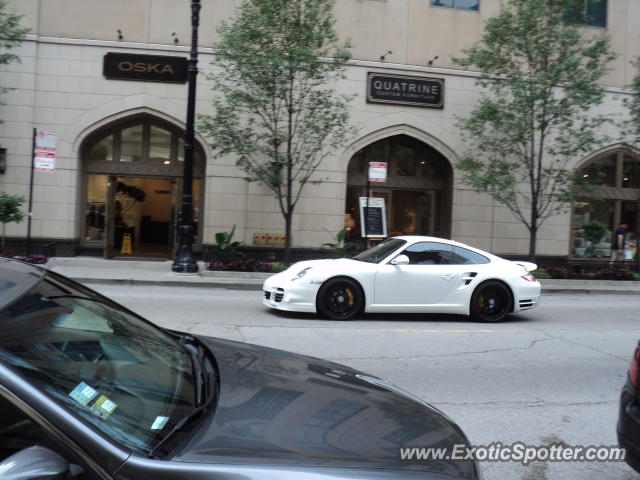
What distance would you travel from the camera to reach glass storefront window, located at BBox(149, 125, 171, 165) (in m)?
19.6

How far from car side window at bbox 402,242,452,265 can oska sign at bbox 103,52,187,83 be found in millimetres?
11636

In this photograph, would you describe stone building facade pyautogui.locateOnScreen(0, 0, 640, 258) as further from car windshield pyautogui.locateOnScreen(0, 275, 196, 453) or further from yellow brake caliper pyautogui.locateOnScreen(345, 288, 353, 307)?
car windshield pyautogui.locateOnScreen(0, 275, 196, 453)

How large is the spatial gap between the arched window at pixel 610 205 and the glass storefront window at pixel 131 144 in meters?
15.5

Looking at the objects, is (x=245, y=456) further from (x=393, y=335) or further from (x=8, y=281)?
(x=393, y=335)

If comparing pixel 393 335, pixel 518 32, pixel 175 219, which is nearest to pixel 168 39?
pixel 175 219

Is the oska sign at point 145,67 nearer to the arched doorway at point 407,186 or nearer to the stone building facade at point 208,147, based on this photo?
the stone building facade at point 208,147

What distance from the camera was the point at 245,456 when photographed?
6.79 ft

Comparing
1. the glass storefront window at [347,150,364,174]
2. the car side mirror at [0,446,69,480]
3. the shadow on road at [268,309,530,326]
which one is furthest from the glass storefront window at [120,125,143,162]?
the car side mirror at [0,446,69,480]

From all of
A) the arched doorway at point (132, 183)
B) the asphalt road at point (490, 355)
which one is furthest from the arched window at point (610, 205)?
the arched doorway at point (132, 183)

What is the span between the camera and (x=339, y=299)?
9.58m

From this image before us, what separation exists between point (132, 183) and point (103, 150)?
140 cm

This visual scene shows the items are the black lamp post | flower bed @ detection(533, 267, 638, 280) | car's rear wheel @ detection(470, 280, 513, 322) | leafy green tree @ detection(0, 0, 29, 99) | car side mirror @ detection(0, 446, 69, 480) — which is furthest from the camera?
flower bed @ detection(533, 267, 638, 280)

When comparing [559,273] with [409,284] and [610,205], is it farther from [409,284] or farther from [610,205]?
[409,284]

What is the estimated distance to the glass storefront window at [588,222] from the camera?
69.6ft
